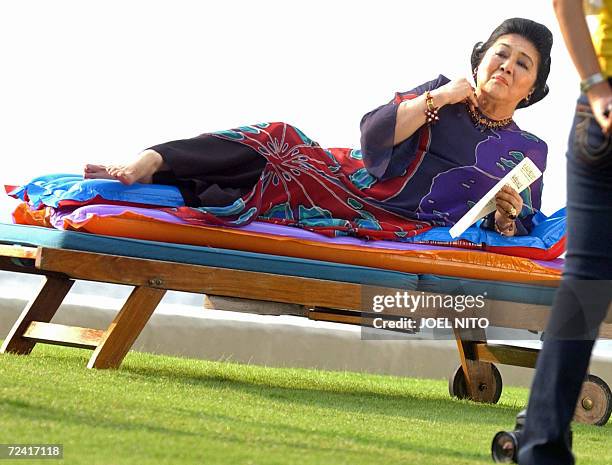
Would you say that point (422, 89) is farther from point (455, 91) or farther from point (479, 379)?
point (479, 379)

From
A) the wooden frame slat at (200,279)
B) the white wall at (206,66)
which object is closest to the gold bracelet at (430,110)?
the wooden frame slat at (200,279)

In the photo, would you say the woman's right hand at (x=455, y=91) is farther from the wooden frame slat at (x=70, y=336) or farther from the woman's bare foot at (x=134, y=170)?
the wooden frame slat at (x=70, y=336)

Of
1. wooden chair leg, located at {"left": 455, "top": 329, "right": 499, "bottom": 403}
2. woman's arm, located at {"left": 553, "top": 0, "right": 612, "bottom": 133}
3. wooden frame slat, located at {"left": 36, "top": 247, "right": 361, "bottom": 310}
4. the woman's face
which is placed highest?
woman's arm, located at {"left": 553, "top": 0, "right": 612, "bottom": 133}

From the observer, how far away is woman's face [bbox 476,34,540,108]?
3371mm

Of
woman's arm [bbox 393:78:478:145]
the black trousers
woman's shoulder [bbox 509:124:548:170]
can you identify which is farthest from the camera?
woman's shoulder [bbox 509:124:548:170]

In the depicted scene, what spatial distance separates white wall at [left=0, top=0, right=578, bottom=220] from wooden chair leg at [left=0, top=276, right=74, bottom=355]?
201cm

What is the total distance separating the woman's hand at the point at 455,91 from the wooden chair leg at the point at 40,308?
1206 millimetres

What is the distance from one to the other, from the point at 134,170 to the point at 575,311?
1643 mm

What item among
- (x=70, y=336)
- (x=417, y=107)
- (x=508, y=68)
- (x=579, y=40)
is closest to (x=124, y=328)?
(x=70, y=336)

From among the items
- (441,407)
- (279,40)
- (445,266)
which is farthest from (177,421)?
(279,40)

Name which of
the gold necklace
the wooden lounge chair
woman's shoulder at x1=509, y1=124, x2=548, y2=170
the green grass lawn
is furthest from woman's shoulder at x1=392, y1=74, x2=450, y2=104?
the green grass lawn

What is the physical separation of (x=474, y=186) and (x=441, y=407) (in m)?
0.75

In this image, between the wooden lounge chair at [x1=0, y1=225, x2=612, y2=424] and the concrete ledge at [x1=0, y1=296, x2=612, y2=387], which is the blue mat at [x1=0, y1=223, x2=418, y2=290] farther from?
the concrete ledge at [x1=0, y1=296, x2=612, y2=387]

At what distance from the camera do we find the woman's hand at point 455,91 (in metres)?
3.27
